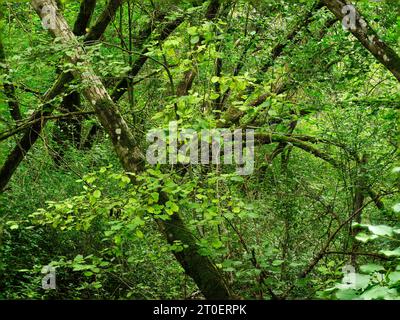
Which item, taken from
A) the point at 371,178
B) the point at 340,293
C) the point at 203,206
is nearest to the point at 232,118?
the point at 371,178

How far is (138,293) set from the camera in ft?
21.4

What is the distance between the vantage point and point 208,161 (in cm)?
631

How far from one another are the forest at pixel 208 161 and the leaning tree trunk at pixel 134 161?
2 centimetres

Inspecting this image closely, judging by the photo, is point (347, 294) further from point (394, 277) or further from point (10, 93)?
point (10, 93)

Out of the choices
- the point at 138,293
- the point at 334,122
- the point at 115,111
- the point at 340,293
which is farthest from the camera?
the point at 334,122

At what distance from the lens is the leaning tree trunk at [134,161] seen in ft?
19.4

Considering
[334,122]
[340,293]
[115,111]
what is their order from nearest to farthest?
[340,293]
[115,111]
[334,122]

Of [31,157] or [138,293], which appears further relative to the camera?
[31,157]

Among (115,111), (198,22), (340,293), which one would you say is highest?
(198,22)

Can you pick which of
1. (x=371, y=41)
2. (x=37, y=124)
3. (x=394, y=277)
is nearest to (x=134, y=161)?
(x=37, y=124)

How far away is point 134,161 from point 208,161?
834mm

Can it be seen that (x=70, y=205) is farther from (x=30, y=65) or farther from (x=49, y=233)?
(x=49, y=233)

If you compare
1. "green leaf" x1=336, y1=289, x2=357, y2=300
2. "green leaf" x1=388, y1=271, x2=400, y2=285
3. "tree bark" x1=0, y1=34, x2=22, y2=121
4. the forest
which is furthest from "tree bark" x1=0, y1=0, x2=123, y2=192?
"green leaf" x1=388, y1=271, x2=400, y2=285

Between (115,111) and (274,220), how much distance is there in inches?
94.2
